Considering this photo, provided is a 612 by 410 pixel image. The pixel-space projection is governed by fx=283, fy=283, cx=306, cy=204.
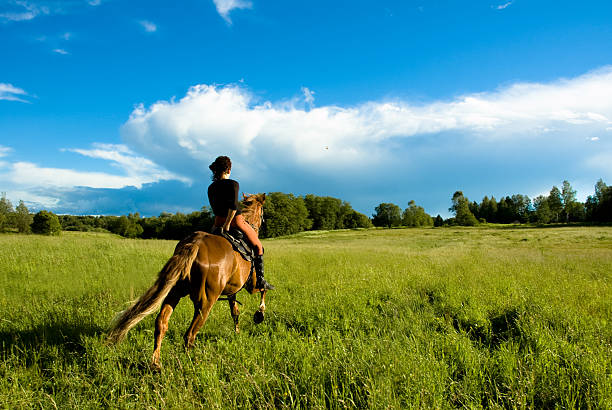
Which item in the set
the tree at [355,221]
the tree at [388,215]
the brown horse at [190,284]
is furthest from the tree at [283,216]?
the brown horse at [190,284]

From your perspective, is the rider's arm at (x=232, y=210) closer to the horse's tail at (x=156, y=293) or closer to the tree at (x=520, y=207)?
the horse's tail at (x=156, y=293)

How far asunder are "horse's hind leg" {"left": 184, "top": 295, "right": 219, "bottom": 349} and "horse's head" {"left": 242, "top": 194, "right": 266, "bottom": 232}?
8.06ft

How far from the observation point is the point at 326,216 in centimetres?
9519

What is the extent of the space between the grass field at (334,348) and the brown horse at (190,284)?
17.1 inches

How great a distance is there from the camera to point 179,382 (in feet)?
11.0

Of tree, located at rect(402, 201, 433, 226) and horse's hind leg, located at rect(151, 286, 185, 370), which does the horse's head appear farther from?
tree, located at rect(402, 201, 433, 226)

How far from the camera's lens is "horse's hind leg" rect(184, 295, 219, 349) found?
160 inches

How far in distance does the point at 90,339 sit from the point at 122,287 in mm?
4451

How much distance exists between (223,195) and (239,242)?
38.7 inches

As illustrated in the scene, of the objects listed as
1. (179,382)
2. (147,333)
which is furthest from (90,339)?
(179,382)

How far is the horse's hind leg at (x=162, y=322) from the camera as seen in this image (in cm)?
365

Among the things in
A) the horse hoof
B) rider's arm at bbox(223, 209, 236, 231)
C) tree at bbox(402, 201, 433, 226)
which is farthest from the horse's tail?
tree at bbox(402, 201, 433, 226)

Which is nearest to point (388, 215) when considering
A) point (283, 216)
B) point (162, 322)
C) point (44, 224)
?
point (283, 216)

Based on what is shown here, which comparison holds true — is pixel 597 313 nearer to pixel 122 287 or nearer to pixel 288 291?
pixel 288 291
